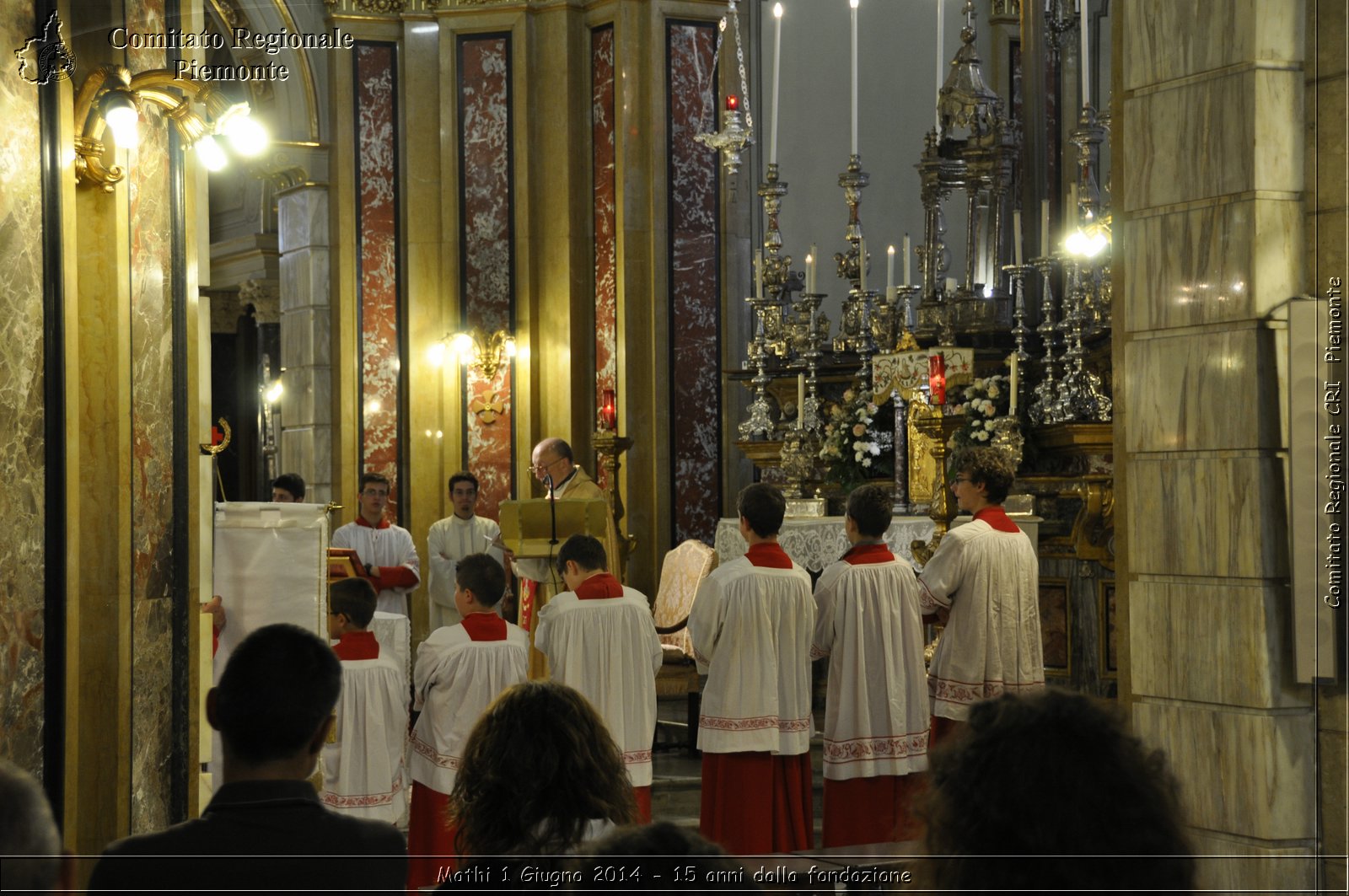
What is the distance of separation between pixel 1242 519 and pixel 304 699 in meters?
3.58

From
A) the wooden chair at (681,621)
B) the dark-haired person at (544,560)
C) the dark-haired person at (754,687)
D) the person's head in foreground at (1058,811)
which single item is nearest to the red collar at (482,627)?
the dark-haired person at (754,687)

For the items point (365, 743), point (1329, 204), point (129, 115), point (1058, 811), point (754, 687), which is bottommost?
point (365, 743)

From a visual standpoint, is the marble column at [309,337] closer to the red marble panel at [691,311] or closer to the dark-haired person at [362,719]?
the red marble panel at [691,311]

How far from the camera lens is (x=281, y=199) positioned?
41.4ft

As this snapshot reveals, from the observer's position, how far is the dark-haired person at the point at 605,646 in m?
6.50

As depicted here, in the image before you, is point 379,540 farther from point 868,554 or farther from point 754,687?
point 868,554

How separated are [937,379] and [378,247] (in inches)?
214

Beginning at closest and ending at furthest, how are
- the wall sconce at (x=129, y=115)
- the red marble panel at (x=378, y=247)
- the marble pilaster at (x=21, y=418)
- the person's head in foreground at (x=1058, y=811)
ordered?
1. the person's head in foreground at (x=1058, y=811)
2. the marble pilaster at (x=21, y=418)
3. the wall sconce at (x=129, y=115)
4. the red marble panel at (x=378, y=247)

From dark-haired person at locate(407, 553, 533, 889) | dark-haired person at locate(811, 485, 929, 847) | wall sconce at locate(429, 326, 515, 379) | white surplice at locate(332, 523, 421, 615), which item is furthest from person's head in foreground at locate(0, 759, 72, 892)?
wall sconce at locate(429, 326, 515, 379)

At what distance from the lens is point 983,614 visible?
21.7ft

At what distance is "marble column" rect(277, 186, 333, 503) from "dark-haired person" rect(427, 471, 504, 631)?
2197 mm

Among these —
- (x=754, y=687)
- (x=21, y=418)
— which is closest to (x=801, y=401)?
(x=754, y=687)

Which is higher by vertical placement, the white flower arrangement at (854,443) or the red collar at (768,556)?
the white flower arrangement at (854,443)

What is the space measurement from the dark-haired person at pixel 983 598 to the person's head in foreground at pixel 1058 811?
4.88 m
